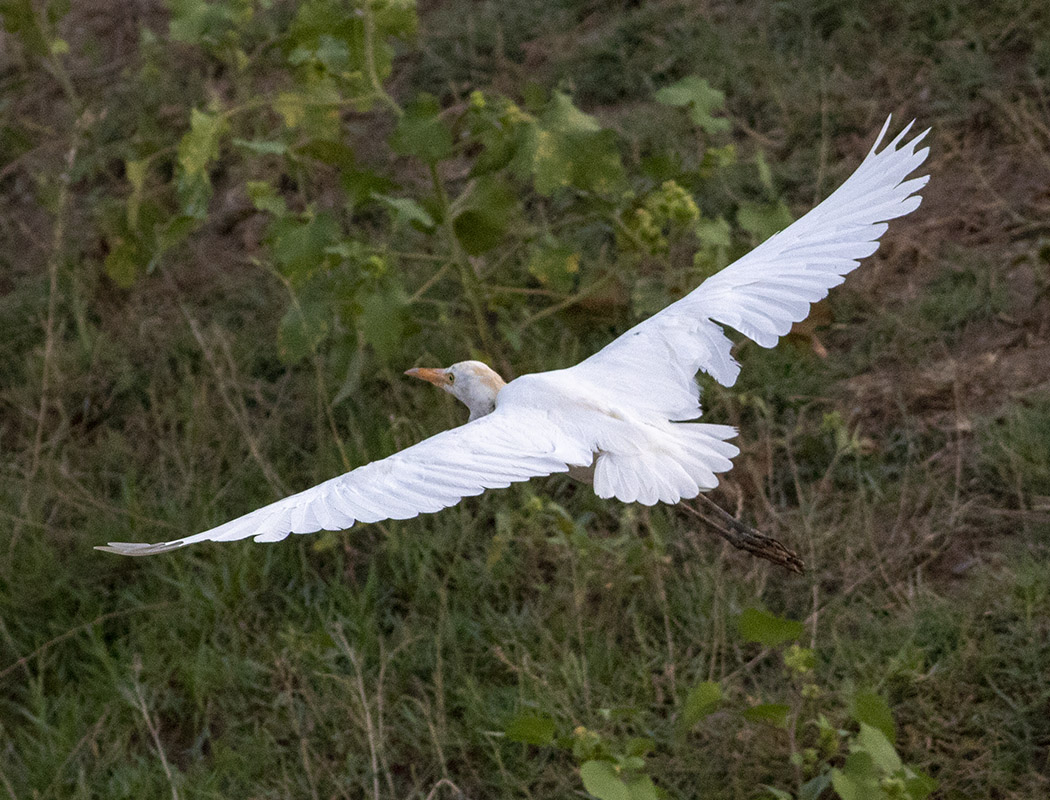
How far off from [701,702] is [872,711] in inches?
15.6

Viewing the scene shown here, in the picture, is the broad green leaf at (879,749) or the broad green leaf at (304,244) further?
the broad green leaf at (304,244)

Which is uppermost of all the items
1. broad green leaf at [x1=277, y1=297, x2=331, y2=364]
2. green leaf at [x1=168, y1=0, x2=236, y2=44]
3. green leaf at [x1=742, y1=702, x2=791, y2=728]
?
green leaf at [x1=168, y1=0, x2=236, y2=44]

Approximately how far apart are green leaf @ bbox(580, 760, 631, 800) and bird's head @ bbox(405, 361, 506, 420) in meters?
0.95

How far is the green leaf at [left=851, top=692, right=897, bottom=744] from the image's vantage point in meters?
2.90

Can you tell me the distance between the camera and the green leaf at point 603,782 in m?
2.78

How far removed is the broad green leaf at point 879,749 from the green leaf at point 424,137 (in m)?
2.20

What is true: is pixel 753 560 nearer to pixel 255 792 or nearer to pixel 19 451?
pixel 255 792

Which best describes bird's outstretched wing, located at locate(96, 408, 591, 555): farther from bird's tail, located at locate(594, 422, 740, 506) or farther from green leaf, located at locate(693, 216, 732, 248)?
green leaf, located at locate(693, 216, 732, 248)

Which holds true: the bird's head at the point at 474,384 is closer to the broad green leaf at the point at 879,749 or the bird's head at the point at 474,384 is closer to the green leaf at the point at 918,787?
the broad green leaf at the point at 879,749


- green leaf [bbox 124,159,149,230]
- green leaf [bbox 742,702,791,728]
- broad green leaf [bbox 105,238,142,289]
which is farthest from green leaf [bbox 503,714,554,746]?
broad green leaf [bbox 105,238,142,289]

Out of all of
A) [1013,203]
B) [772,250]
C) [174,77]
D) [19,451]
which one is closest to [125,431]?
[19,451]

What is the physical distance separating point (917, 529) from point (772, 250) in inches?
46.4

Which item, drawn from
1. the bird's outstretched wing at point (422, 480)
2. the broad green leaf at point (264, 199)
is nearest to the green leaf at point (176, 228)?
the broad green leaf at point (264, 199)

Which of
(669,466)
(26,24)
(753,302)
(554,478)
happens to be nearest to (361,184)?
(554,478)
